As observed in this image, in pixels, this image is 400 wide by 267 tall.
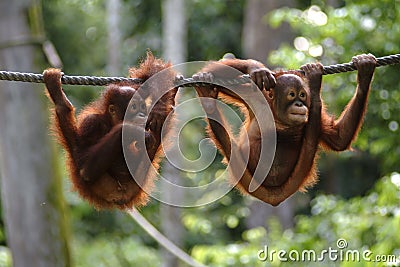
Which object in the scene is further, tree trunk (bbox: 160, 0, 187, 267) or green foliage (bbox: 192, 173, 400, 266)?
tree trunk (bbox: 160, 0, 187, 267)

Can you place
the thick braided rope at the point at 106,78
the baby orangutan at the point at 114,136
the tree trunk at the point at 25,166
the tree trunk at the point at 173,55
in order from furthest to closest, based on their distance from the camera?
the tree trunk at the point at 173,55 < the tree trunk at the point at 25,166 < the baby orangutan at the point at 114,136 < the thick braided rope at the point at 106,78

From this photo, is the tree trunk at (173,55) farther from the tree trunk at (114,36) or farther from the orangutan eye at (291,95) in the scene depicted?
the orangutan eye at (291,95)

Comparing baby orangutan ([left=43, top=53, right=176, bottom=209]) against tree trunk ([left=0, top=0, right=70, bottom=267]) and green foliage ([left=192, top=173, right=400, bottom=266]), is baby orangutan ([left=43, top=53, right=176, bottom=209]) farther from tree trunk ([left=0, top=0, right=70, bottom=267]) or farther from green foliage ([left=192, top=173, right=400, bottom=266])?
tree trunk ([left=0, top=0, right=70, bottom=267])

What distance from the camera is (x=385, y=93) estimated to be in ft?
19.5

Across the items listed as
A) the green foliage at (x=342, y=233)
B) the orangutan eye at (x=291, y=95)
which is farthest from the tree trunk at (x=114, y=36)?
the orangutan eye at (x=291, y=95)

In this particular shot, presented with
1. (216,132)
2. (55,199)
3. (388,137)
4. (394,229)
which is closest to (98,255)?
(55,199)

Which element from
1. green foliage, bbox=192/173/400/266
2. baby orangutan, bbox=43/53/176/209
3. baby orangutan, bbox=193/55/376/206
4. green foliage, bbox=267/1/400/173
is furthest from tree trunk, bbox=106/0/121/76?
baby orangutan, bbox=193/55/376/206

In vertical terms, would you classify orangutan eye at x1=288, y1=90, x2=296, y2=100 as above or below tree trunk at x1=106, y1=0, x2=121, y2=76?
above

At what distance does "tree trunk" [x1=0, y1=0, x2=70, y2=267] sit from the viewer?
231 inches

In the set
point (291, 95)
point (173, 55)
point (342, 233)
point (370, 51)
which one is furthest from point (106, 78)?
point (173, 55)

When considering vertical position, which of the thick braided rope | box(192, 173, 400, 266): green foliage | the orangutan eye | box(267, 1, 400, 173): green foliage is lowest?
box(192, 173, 400, 266): green foliage

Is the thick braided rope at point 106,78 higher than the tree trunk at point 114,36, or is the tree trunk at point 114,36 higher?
the thick braided rope at point 106,78

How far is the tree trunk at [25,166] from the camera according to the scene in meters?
5.87

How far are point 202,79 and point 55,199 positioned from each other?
269 centimetres
